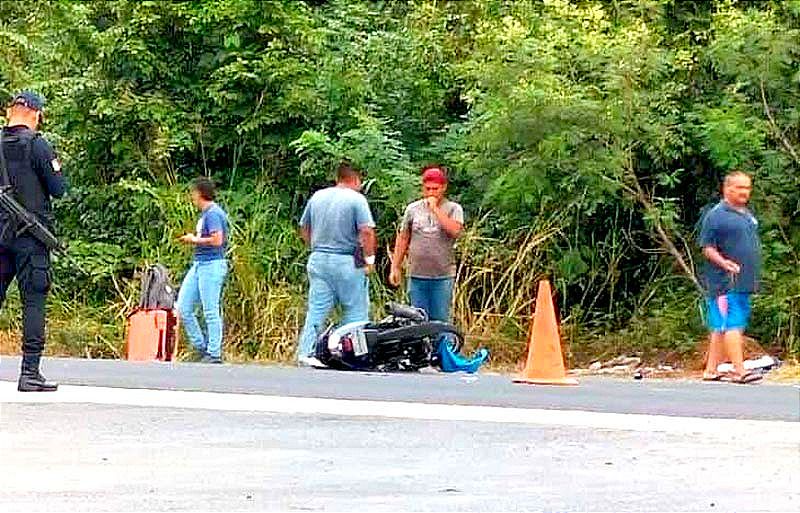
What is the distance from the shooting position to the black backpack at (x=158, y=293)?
52.8ft

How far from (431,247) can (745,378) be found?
3082mm

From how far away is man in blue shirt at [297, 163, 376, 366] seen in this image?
1421 centimetres

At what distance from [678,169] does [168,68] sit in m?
6.72

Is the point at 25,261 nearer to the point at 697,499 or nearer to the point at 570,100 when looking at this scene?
the point at 697,499

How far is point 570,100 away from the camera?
656 inches

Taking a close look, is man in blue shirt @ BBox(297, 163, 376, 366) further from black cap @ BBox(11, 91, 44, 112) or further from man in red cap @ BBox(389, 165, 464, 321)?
black cap @ BBox(11, 91, 44, 112)

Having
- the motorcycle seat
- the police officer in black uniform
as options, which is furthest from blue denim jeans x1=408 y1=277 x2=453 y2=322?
the police officer in black uniform

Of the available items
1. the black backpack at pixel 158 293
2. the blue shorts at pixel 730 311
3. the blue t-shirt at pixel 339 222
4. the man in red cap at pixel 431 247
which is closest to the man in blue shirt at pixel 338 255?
the blue t-shirt at pixel 339 222

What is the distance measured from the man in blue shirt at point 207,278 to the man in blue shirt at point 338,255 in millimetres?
1045

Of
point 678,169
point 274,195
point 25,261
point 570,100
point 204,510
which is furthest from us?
point 274,195

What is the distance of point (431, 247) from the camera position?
14.5 meters

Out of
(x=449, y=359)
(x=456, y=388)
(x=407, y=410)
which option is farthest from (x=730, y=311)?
(x=407, y=410)

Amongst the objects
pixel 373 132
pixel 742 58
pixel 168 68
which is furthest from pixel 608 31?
pixel 168 68

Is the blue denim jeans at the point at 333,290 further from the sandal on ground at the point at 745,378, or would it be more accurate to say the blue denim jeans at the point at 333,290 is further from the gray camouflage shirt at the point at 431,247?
the sandal on ground at the point at 745,378
